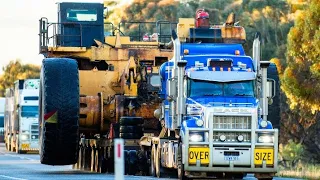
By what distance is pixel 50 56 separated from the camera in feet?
132

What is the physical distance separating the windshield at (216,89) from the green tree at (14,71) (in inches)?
5299

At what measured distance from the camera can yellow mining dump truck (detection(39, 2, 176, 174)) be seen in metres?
35.5

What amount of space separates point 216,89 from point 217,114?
1.22 m

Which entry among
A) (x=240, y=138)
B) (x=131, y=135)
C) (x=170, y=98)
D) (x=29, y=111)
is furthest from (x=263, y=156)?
(x=29, y=111)

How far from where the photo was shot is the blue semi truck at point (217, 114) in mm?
28203

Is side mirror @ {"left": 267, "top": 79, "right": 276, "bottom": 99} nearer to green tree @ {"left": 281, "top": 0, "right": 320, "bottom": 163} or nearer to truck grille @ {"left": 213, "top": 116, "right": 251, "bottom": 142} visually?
truck grille @ {"left": 213, "top": 116, "right": 251, "bottom": 142}

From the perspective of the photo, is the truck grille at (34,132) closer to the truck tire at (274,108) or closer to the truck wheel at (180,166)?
the truck tire at (274,108)

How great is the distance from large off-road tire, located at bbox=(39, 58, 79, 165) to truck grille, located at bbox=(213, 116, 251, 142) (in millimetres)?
7565

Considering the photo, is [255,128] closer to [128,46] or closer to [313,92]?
[128,46]

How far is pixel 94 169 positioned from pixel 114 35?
4904 mm

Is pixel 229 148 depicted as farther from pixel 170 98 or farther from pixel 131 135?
pixel 131 135

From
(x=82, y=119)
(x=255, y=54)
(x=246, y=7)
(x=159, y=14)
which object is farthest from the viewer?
(x=159, y=14)

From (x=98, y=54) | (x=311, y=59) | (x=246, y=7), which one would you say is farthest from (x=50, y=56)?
(x=246, y=7)

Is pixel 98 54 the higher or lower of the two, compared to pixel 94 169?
higher
